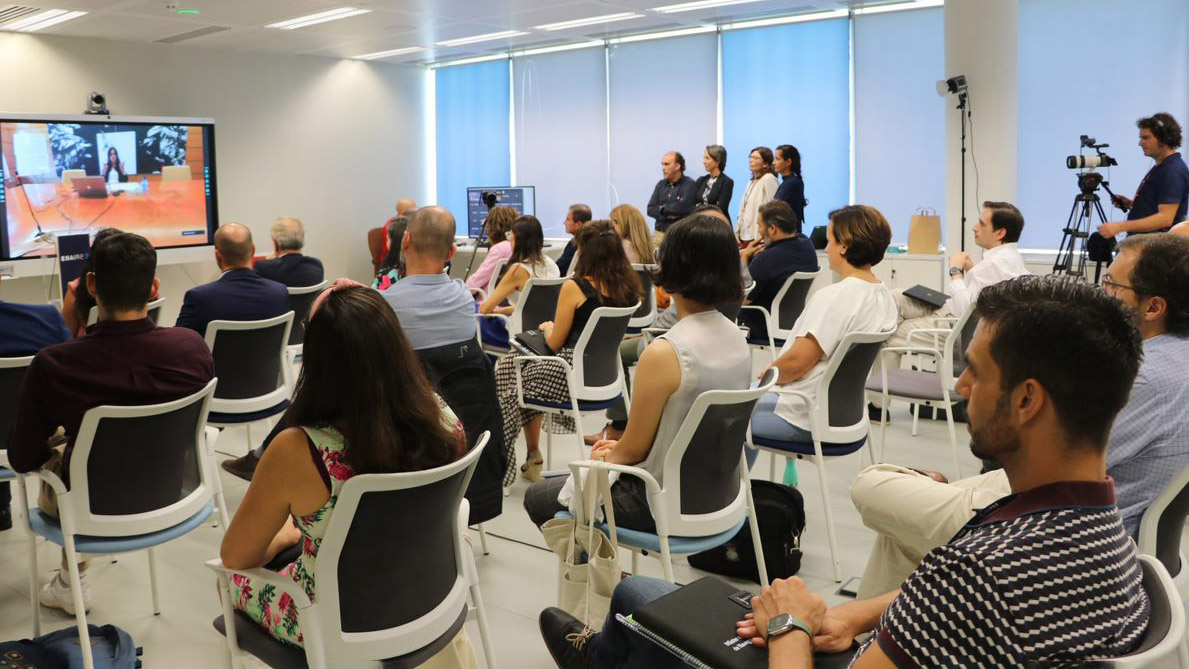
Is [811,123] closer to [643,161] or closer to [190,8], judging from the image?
[643,161]

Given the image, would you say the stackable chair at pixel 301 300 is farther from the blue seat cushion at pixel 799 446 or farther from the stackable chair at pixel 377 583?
the stackable chair at pixel 377 583

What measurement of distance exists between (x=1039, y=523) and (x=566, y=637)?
1249 mm

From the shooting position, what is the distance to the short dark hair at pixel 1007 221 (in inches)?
193

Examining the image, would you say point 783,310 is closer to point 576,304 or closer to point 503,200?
point 576,304

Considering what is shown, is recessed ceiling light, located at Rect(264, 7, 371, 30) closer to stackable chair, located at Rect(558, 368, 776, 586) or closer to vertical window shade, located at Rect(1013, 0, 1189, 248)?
vertical window shade, located at Rect(1013, 0, 1189, 248)

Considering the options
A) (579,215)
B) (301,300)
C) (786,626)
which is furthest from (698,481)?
(579,215)

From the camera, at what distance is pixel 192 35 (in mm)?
9422

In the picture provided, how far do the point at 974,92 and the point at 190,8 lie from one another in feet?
20.8

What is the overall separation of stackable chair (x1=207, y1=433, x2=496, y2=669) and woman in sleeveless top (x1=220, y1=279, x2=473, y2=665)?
1.8 inches

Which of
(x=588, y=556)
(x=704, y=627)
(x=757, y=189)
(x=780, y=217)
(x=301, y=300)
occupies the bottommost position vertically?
(x=588, y=556)

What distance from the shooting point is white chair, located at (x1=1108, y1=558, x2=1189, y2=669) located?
1.24m

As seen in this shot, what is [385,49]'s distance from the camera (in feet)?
35.5

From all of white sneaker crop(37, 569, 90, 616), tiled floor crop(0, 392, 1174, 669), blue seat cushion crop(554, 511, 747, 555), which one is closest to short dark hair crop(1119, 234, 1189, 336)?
blue seat cushion crop(554, 511, 747, 555)

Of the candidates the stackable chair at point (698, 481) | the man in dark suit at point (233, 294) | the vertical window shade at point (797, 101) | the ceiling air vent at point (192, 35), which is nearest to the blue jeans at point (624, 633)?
the stackable chair at point (698, 481)
